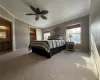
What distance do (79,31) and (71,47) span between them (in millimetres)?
1421

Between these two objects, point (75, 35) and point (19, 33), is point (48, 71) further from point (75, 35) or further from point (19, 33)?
point (19, 33)

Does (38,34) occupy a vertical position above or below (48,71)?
above

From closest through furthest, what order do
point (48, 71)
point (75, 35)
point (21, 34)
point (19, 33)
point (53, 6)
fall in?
point (48, 71)
point (53, 6)
point (75, 35)
point (19, 33)
point (21, 34)

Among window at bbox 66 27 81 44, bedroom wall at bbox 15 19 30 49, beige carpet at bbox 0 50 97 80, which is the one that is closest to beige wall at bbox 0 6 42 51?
bedroom wall at bbox 15 19 30 49

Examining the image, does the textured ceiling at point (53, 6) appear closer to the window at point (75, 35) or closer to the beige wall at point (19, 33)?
the beige wall at point (19, 33)

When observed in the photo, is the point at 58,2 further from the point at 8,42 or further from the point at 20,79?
the point at 8,42

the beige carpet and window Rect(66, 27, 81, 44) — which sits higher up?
window Rect(66, 27, 81, 44)

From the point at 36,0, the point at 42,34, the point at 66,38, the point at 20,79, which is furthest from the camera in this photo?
the point at 42,34

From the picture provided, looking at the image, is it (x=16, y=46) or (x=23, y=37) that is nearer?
(x=16, y=46)

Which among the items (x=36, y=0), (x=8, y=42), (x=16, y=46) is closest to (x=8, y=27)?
(x=8, y=42)

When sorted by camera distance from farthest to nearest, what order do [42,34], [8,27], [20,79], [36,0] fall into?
[42,34] → [8,27] → [36,0] → [20,79]

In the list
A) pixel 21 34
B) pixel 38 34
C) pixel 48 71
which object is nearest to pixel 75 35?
pixel 38 34

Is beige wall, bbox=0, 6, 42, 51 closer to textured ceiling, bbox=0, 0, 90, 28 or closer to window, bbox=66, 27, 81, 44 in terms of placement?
textured ceiling, bbox=0, 0, 90, 28

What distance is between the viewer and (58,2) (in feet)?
10.8
